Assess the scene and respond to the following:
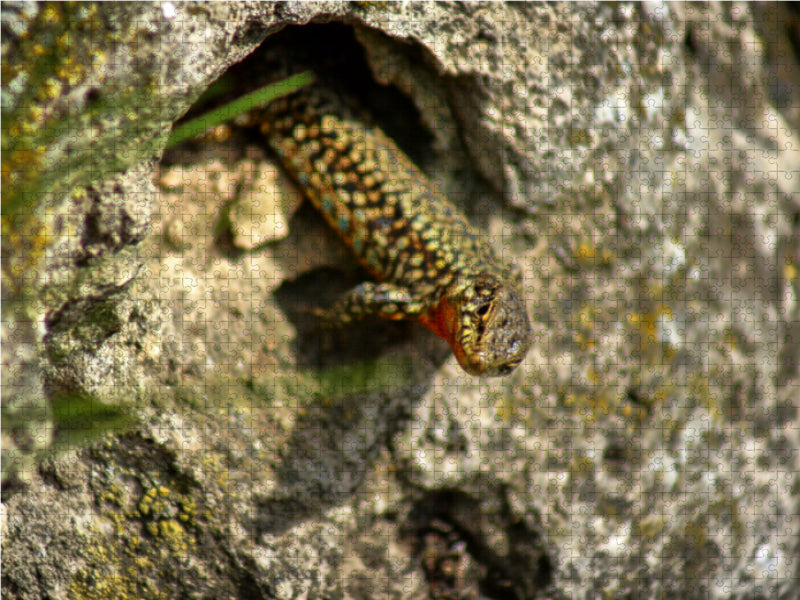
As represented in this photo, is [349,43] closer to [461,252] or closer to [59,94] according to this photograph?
[461,252]

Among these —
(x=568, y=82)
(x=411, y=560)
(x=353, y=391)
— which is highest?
(x=568, y=82)

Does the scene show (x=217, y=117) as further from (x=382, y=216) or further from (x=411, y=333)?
(x=411, y=333)

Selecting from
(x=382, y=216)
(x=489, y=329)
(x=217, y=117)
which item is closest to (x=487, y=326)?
(x=489, y=329)

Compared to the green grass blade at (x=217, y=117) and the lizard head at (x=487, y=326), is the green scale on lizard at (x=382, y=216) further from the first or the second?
the green grass blade at (x=217, y=117)

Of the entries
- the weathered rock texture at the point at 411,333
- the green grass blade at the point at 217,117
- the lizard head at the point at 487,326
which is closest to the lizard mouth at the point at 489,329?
the lizard head at the point at 487,326

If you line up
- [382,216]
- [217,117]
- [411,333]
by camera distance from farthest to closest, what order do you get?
[411,333], [382,216], [217,117]

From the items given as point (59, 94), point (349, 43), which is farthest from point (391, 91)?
point (59, 94)

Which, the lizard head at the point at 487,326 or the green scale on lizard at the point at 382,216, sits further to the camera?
the green scale on lizard at the point at 382,216
